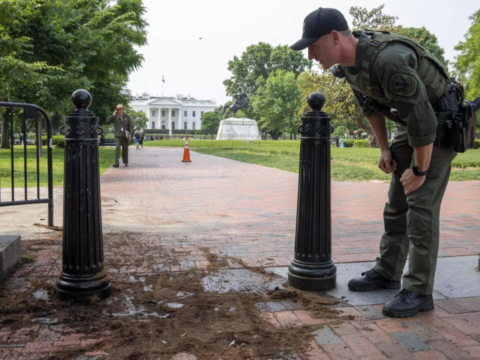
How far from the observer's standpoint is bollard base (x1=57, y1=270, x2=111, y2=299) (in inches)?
113

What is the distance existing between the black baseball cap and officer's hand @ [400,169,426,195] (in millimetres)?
891

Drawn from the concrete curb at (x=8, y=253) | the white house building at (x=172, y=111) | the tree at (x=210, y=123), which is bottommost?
the concrete curb at (x=8, y=253)

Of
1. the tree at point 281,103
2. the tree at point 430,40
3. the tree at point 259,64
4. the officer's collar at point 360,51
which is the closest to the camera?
the officer's collar at point 360,51

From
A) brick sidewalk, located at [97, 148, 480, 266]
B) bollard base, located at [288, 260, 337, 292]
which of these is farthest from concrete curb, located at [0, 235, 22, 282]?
bollard base, located at [288, 260, 337, 292]

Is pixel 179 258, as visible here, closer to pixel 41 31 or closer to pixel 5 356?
pixel 5 356

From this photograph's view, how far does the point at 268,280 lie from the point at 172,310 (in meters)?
0.84

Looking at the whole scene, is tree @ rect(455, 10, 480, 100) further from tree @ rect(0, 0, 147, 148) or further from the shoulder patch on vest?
the shoulder patch on vest

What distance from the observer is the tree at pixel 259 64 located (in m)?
72.5

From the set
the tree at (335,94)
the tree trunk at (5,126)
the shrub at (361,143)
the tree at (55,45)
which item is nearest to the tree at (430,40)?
the shrub at (361,143)

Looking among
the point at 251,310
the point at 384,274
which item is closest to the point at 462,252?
the point at 384,274

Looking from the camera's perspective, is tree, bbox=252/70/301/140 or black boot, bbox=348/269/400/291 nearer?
black boot, bbox=348/269/400/291

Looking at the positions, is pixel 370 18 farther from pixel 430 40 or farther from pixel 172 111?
pixel 172 111

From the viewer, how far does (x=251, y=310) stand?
9.08 ft

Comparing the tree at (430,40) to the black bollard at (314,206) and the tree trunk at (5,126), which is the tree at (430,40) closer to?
the tree trunk at (5,126)
